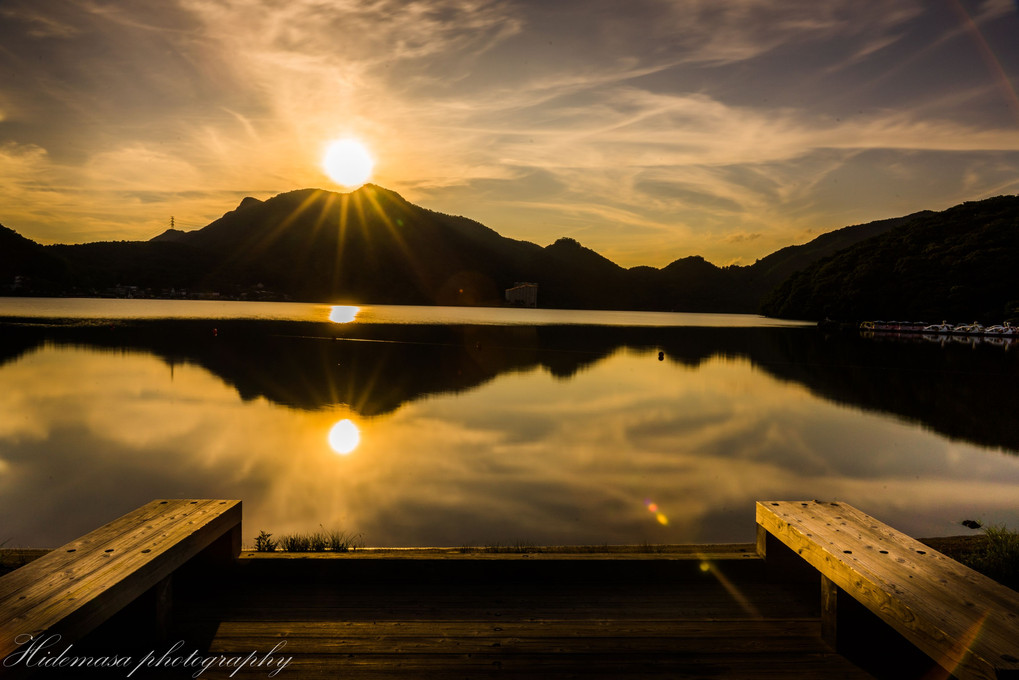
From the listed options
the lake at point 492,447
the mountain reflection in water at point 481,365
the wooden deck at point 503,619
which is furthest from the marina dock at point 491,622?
the mountain reflection in water at point 481,365

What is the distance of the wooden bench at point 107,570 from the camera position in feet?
11.7

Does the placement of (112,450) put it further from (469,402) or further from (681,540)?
(681,540)

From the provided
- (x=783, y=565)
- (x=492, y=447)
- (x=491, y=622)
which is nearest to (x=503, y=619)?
(x=491, y=622)

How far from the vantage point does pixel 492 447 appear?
18062 mm

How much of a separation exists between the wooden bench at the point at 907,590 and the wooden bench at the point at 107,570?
505 centimetres

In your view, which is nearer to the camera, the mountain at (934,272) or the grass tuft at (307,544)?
the grass tuft at (307,544)

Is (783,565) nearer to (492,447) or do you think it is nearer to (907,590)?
(907,590)

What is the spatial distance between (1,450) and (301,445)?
7922 millimetres

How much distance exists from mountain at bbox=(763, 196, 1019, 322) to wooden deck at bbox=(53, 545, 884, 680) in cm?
11743

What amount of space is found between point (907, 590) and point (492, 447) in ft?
47.0

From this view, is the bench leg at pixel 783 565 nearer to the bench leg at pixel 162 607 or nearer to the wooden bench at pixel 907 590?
the wooden bench at pixel 907 590

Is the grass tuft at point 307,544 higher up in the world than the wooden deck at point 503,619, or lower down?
lower down

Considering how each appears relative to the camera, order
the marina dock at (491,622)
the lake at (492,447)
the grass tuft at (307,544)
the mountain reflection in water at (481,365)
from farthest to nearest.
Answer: the mountain reflection in water at (481,365) → the lake at (492,447) → the grass tuft at (307,544) → the marina dock at (491,622)

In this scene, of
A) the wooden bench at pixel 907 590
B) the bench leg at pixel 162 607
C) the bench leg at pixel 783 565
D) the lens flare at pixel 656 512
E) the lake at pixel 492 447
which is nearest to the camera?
the wooden bench at pixel 907 590
